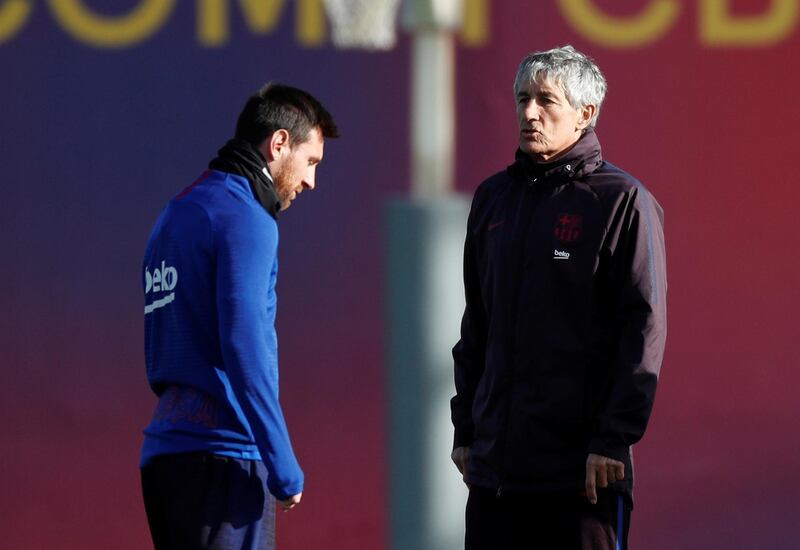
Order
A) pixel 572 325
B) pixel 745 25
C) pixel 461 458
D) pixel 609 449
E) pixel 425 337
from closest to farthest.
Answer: pixel 609 449
pixel 572 325
pixel 461 458
pixel 425 337
pixel 745 25

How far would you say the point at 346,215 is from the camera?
16.0 ft

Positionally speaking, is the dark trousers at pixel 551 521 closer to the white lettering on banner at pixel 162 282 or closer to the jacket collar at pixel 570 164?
the jacket collar at pixel 570 164

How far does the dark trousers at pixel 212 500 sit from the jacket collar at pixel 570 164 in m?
0.89

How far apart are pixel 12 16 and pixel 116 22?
1.19 ft

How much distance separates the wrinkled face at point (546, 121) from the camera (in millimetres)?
3188

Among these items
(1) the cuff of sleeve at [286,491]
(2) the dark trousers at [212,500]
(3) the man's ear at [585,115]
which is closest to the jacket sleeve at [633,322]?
(3) the man's ear at [585,115]

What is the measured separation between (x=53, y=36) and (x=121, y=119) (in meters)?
0.36

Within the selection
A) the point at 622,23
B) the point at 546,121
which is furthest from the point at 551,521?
the point at 622,23

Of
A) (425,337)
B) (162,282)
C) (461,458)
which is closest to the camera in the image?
(162,282)

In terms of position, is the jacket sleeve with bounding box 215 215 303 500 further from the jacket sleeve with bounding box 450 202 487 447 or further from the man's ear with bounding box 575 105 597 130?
the man's ear with bounding box 575 105 597 130

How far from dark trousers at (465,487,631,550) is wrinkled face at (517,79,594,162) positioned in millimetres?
761

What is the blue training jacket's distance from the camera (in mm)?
3055

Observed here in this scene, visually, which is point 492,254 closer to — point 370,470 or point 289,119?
point 289,119

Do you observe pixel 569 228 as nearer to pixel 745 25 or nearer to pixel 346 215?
pixel 346 215
